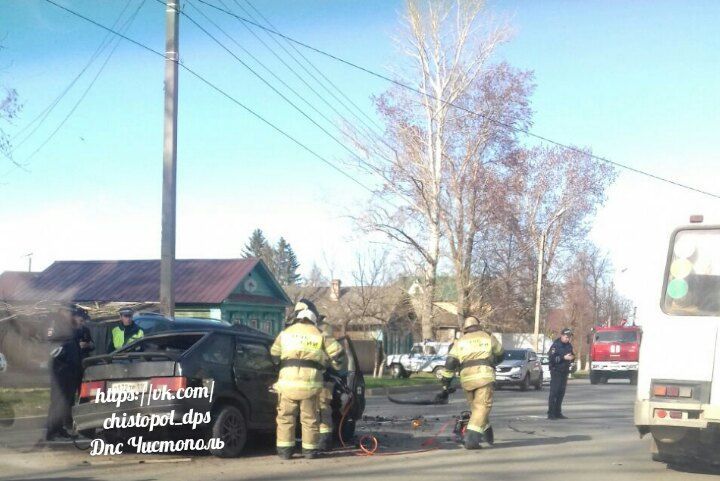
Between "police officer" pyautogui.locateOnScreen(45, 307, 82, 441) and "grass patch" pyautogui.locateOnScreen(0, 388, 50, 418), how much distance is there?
8.84ft

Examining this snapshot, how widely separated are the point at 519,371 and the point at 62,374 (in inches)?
834

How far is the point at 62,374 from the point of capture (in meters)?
11.5

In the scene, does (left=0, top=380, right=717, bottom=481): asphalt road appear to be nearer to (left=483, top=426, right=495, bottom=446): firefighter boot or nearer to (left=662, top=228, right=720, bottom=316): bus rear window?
(left=483, top=426, right=495, bottom=446): firefighter boot

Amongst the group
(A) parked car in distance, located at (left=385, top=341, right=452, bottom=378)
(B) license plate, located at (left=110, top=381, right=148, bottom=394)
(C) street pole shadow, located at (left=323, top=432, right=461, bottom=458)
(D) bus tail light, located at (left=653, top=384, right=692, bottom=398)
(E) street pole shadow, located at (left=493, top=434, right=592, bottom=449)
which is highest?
(D) bus tail light, located at (left=653, top=384, right=692, bottom=398)

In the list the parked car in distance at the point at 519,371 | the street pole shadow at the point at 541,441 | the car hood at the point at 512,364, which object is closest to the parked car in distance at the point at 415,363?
the parked car in distance at the point at 519,371

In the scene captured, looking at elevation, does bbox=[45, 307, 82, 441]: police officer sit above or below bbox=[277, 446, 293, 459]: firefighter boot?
above

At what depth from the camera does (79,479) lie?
8930 millimetres

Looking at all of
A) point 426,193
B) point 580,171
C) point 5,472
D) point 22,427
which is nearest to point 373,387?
point 426,193

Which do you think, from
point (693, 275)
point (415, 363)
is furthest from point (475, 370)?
point (415, 363)

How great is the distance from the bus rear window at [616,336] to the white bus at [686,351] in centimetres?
3022

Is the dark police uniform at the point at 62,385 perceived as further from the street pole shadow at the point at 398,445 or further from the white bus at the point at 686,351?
the white bus at the point at 686,351

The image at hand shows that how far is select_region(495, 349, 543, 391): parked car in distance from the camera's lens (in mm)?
30344

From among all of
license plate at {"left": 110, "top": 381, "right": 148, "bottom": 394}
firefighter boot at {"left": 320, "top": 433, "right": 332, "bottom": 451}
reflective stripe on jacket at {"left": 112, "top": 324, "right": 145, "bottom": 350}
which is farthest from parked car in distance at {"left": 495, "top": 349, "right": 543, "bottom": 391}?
license plate at {"left": 110, "top": 381, "right": 148, "bottom": 394}

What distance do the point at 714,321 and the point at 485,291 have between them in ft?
96.4
